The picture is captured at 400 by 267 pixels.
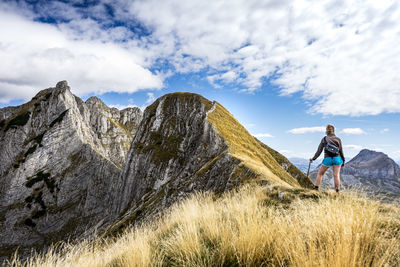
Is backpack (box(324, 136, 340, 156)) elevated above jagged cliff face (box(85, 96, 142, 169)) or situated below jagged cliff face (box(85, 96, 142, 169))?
below

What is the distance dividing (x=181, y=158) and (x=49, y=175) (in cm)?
8434

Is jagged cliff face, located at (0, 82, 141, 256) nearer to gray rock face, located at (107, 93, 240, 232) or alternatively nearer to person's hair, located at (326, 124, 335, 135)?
gray rock face, located at (107, 93, 240, 232)

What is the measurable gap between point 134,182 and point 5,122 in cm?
10711

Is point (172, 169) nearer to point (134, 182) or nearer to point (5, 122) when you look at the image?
point (134, 182)

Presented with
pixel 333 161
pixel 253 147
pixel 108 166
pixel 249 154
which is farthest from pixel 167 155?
pixel 108 166

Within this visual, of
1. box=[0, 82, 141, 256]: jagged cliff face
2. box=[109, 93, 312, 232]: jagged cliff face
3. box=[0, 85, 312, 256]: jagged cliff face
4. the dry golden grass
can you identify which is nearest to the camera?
the dry golden grass

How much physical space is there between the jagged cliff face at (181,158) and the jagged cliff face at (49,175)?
33034mm

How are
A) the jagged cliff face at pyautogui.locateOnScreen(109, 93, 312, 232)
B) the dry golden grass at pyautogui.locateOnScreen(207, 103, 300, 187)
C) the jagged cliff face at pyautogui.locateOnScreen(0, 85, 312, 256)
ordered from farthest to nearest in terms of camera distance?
→ the jagged cliff face at pyautogui.locateOnScreen(0, 85, 312, 256), the jagged cliff face at pyautogui.locateOnScreen(109, 93, 312, 232), the dry golden grass at pyautogui.locateOnScreen(207, 103, 300, 187)

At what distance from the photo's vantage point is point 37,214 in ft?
275

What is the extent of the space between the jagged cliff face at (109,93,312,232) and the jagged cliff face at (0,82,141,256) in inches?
1301

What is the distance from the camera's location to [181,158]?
154 feet

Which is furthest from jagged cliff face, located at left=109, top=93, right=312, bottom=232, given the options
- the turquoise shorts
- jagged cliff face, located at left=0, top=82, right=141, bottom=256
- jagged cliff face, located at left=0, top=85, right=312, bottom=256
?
jagged cliff face, located at left=0, top=82, right=141, bottom=256

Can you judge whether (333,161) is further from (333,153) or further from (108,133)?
(108,133)

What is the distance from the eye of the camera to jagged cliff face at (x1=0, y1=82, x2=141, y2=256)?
8044 cm
